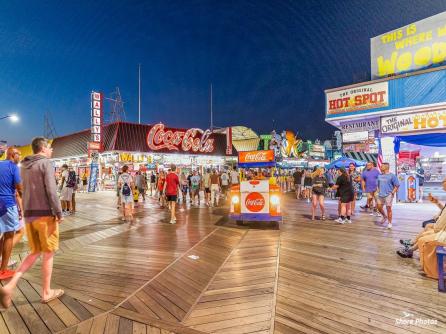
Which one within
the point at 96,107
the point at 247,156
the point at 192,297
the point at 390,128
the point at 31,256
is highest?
the point at 96,107

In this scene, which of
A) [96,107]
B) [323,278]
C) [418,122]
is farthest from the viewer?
[96,107]

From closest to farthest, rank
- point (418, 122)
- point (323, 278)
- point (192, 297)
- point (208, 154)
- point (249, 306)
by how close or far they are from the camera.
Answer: point (249, 306) < point (192, 297) < point (323, 278) < point (418, 122) < point (208, 154)

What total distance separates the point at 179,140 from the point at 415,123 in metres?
19.3

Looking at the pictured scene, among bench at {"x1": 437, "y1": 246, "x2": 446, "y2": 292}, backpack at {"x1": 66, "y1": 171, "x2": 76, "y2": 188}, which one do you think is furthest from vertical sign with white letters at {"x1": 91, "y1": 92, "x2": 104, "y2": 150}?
bench at {"x1": 437, "y1": 246, "x2": 446, "y2": 292}

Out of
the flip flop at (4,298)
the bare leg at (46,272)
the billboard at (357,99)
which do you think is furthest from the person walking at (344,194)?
the flip flop at (4,298)

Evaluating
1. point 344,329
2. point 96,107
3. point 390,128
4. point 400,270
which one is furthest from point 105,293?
point 96,107

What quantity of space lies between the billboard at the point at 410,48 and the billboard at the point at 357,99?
53.3 inches

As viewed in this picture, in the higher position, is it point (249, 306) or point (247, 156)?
point (247, 156)

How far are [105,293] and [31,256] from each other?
105cm

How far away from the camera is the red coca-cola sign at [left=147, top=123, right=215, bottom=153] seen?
24.6 m

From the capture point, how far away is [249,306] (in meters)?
3.29

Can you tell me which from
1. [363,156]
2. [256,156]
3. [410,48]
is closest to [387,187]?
[256,156]

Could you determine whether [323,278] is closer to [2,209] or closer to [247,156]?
[2,209]

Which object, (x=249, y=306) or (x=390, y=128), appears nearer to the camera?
(x=249, y=306)
